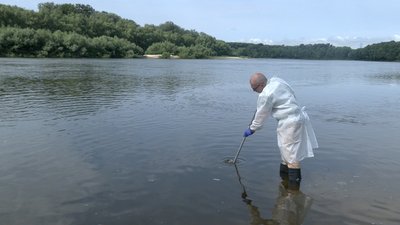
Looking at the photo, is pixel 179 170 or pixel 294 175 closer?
pixel 294 175

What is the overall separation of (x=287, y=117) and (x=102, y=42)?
342 feet

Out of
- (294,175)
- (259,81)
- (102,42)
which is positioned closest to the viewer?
(259,81)

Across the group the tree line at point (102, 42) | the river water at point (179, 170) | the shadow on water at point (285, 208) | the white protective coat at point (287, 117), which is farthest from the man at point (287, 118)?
the tree line at point (102, 42)

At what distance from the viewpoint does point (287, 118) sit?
778 centimetres

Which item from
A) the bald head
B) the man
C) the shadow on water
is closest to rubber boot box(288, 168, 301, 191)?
the man

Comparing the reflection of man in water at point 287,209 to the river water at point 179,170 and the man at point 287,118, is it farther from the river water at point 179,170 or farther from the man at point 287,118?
the man at point 287,118

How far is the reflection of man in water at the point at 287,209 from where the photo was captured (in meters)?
6.73

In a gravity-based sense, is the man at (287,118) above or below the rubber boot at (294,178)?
above

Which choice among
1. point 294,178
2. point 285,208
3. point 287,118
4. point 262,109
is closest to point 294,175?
point 294,178

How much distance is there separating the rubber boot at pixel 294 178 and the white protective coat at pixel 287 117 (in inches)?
7.6

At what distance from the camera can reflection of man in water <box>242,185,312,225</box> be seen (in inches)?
265

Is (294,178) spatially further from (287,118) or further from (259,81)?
(259,81)

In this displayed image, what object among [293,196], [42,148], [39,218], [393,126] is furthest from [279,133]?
[393,126]

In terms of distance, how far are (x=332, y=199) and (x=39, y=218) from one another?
16.0ft
